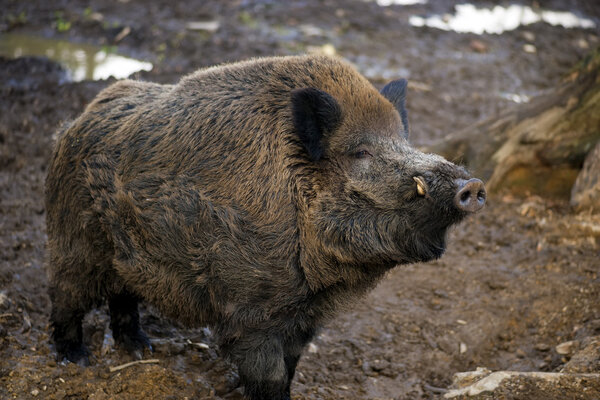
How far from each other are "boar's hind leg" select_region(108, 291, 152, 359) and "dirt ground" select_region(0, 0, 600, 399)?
3.7 inches

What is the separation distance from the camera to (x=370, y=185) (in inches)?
142

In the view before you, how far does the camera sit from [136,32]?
11000 mm

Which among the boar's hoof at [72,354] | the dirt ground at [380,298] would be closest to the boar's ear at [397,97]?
→ the dirt ground at [380,298]

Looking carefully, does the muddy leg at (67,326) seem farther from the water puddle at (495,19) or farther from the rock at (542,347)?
the water puddle at (495,19)

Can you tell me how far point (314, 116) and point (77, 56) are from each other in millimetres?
7509

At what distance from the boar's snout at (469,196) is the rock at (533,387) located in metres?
1.22

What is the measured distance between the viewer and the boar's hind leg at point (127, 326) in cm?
467

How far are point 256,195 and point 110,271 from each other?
1.26 metres

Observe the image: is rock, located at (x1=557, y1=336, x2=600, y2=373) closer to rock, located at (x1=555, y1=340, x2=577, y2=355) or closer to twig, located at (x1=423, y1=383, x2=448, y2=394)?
rock, located at (x1=555, y1=340, x2=577, y2=355)

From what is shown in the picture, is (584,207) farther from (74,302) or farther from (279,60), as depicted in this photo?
(74,302)

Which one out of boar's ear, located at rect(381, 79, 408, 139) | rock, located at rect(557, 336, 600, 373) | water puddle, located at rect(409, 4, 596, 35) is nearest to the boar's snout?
boar's ear, located at rect(381, 79, 408, 139)

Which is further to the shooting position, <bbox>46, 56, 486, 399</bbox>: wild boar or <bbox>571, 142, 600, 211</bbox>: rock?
<bbox>571, 142, 600, 211</bbox>: rock

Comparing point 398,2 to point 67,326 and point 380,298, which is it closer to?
point 380,298

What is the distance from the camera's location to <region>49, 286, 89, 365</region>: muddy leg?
14.5ft
